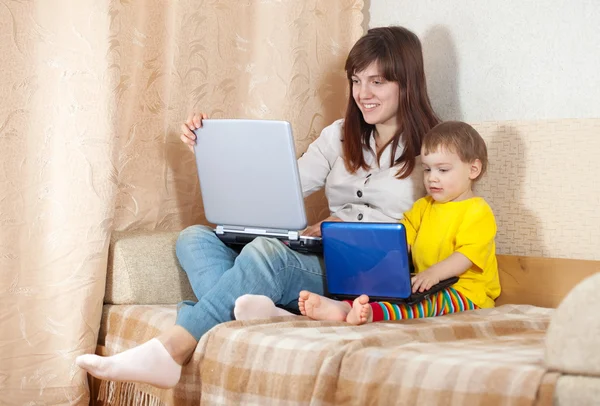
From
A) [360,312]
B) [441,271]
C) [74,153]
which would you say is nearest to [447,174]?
[441,271]

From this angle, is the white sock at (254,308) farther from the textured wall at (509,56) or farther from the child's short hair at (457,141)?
the textured wall at (509,56)

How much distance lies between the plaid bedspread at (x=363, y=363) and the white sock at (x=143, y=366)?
0.06 m

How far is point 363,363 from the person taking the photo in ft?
4.17

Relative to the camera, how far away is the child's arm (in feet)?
5.45

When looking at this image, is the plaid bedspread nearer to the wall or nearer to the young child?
the young child

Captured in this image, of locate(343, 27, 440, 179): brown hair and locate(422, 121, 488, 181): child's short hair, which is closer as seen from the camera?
locate(422, 121, 488, 181): child's short hair

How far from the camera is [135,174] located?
198 centimetres

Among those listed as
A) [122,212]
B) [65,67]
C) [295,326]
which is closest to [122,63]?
[65,67]

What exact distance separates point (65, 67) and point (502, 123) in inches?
40.2

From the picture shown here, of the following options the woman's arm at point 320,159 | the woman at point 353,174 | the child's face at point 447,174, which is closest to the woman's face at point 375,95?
the woman at point 353,174

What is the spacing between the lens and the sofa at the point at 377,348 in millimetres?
1069

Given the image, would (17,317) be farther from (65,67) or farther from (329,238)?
(329,238)

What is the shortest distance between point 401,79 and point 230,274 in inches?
27.9

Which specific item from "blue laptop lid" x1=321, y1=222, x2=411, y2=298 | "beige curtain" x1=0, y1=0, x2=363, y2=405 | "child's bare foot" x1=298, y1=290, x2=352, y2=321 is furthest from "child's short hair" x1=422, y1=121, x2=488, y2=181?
"beige curtain" x1=0, y1=0, x2=363, y2=405
